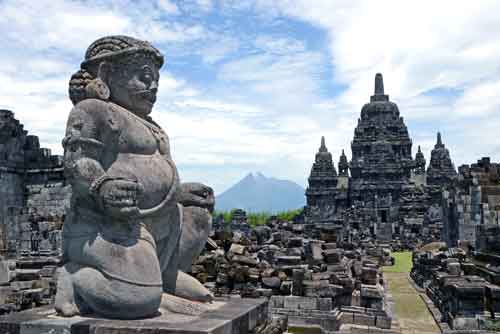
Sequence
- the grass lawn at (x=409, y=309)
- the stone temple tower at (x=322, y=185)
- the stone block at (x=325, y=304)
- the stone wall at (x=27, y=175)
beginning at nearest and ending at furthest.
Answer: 1. the stone block at (x=325, y=304)
2. the grass lawn at (x=409, y=309)
3. the stone wall at (x=27, y=175)
4. the stone temple tower at (x=322, y=185)

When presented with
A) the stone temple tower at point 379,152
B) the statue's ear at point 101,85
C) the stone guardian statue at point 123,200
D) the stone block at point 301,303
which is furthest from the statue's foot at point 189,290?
the stone temple tower at point 379,152

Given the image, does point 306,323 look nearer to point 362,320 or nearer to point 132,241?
point 362,320

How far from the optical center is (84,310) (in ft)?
13.1

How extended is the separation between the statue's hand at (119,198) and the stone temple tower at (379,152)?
175 ft

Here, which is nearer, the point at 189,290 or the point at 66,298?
the point at 66,298

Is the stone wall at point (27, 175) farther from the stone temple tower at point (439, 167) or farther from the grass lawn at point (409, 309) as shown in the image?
the stone temple tower at point (439, 167)

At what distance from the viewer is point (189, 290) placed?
4.52 meters

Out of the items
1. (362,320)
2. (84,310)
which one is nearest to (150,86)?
(84,310)

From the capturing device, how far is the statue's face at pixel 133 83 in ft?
Result: 14.3

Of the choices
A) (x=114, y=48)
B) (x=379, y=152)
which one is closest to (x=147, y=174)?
(x=114, y=48)

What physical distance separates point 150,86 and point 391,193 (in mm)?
53613

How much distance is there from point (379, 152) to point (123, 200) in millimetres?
55894

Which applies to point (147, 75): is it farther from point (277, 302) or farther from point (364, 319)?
point (364, 319)

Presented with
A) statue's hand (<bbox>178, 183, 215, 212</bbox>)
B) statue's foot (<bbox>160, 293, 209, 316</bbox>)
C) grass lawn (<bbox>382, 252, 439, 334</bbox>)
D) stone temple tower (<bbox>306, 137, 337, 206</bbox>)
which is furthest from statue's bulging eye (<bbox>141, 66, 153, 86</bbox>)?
stone temple tower (<bbox>306, 137, 337, 206</bbox>)
